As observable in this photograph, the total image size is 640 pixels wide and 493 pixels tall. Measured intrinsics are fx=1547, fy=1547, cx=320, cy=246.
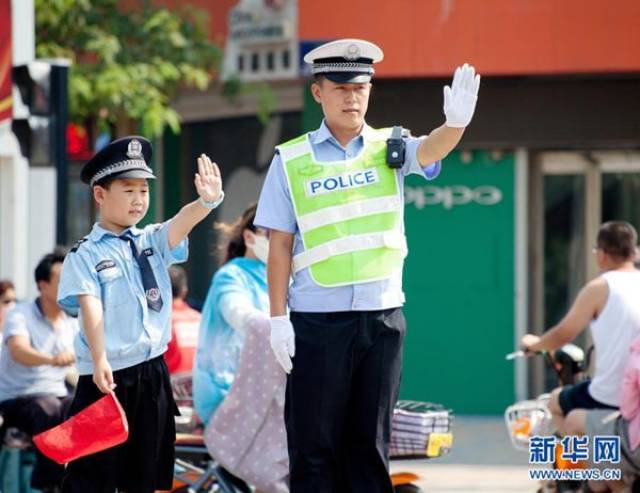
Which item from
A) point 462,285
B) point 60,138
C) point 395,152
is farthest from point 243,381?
point 462,285

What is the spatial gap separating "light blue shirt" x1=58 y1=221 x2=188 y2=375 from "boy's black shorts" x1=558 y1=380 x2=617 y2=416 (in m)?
2.78

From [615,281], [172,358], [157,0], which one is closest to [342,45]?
[615,281]

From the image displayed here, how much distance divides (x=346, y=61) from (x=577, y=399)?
2.96 meters

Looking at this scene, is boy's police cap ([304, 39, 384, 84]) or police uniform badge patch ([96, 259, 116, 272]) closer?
boy's police cap ([304, 39, 384, 84])

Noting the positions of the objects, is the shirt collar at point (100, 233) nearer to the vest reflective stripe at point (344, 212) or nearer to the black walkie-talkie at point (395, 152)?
the vest reflective stripe at point (344, 212)

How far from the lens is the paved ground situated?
1062 cm

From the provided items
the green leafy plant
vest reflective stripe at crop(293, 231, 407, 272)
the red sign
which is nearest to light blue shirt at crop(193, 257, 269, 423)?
vest reflective stripe at crop(293, 231, 407, 272)

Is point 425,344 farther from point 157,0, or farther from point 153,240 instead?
point 153,240

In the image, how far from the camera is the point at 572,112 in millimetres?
14289

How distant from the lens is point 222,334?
320 inches

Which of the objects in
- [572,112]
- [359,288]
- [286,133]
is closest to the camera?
[359,288]

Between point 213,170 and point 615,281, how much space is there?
2.82 meters

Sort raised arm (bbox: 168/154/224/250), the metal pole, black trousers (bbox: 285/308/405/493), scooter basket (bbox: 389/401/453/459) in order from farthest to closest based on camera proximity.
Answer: the metal pole
scooter basket (bbox: 389/401/453/459)
raised arm (bbox: 168/154/224/250)
black trousers (bbox: 285/308/405/493)

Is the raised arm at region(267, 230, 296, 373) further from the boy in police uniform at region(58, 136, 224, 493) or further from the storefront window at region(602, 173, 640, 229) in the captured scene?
the storefront window at region(602, 173, 640, 229)
